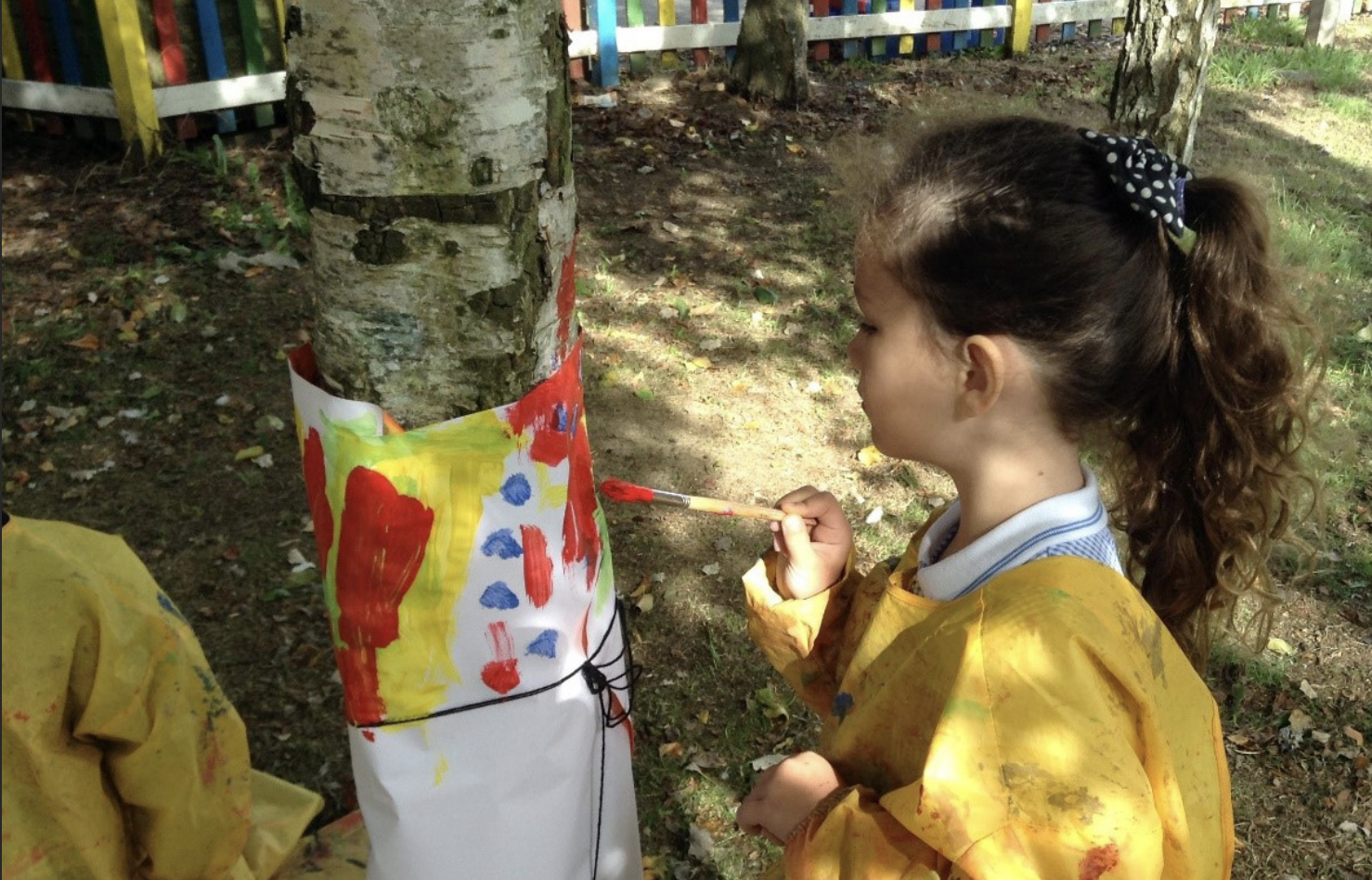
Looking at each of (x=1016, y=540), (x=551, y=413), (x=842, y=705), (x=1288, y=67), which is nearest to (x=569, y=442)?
(x=551, y=413)

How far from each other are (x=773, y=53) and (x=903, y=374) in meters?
5.51

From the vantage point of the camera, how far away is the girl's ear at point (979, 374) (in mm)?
1438

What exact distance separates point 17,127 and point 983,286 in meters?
5.88

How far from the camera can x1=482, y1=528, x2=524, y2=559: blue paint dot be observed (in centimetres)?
156

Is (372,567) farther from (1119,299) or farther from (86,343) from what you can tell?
(86,343)

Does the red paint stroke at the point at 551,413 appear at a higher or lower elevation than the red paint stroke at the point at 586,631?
higher

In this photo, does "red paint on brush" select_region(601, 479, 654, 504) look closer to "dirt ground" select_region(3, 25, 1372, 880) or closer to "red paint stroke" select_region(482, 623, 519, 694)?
"red paint stroke" select_region(482, 623, 519, 694)

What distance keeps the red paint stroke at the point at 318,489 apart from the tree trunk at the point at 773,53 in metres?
5.47

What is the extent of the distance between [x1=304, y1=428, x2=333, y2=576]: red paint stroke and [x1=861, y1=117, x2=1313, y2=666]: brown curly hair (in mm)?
761

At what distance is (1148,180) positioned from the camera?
140 cm

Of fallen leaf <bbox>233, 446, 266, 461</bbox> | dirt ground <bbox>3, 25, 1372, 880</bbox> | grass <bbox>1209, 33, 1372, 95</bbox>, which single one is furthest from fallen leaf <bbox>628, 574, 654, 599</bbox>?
grass <bbox>1209, 33, 1372, 95</bbox>

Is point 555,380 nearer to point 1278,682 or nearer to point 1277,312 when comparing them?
point 1277,312

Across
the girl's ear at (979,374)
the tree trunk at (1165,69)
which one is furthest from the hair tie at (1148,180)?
the tree trunk at (1165,69)

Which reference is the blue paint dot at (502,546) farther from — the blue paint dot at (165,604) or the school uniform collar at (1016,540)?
the blue paint dot at (165,604)
